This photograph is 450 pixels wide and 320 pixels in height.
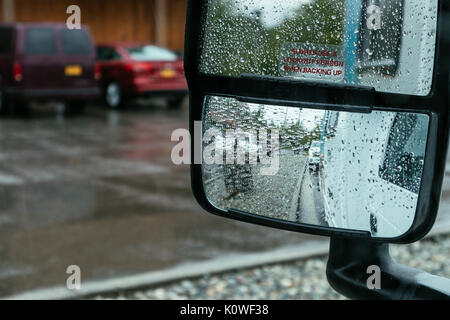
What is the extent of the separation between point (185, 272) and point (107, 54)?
13447 mm

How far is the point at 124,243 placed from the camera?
6.05 m

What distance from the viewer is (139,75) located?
1689cm

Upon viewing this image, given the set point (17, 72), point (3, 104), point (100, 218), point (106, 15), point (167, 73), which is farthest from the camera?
point (106, 15)

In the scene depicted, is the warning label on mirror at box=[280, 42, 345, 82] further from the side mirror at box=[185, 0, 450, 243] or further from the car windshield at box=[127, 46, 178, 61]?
the car windshield at box=[127, 46, 178, 61]

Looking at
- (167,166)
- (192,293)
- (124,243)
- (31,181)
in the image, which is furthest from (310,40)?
(167,166)

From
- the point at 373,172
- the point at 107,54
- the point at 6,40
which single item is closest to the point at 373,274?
the point at 373,172

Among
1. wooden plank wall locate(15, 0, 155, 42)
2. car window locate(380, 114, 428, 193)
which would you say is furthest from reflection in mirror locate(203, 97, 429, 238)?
wooden plank wall locate(15, 0, 155, 42)

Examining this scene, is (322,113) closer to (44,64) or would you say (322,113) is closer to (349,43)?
(349,43)

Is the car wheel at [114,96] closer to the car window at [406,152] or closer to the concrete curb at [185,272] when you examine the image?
the concrete curb at [185,272]

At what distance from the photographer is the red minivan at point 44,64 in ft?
49.9

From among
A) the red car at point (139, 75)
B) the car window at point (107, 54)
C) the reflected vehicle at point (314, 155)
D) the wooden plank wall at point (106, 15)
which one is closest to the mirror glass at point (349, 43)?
the reflected vehicle at point (314, 155)

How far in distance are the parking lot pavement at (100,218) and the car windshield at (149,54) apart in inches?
228

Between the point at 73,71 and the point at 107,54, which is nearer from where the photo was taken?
the point at 73,71
